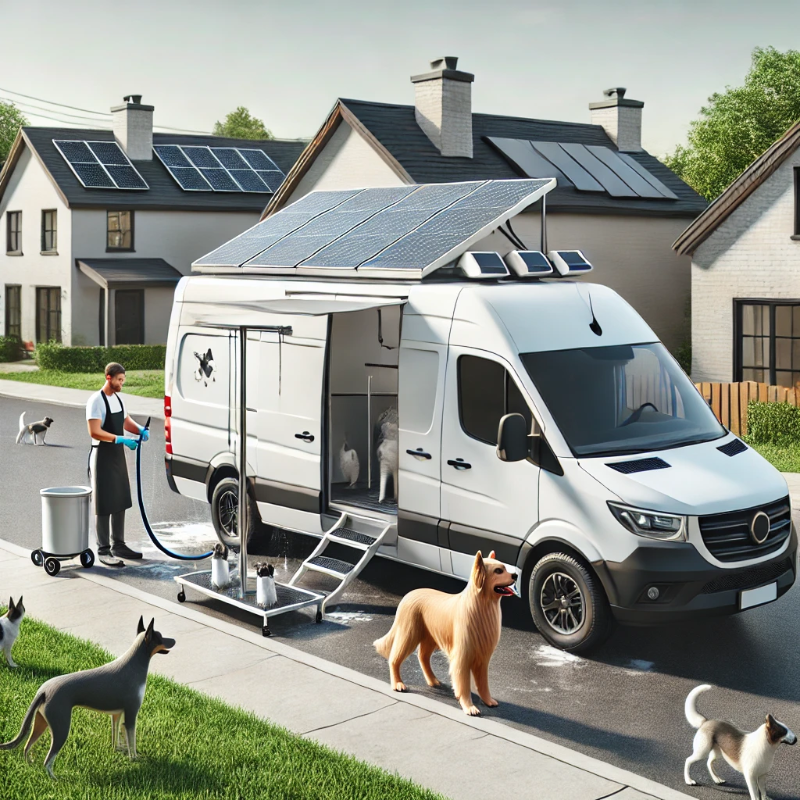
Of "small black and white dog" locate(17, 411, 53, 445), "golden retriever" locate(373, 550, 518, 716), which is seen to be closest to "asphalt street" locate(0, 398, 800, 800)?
"golden retriever" locate(373, 550, 518, 716)

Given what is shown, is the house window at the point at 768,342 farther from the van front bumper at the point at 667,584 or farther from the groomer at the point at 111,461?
the groomer at the point at 111,461

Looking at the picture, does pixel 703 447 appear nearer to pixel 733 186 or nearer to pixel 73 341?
pixel 733 186

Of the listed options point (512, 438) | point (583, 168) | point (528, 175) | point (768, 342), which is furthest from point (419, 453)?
point (583, 168)

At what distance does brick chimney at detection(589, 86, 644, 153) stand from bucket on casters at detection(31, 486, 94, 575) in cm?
2480

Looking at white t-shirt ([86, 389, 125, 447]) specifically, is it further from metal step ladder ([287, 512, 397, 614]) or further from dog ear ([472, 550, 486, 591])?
dog ear ([472, 550, 486, 591])

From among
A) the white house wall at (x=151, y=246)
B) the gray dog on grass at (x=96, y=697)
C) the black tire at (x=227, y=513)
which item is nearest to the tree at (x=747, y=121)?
the white house wall at (x=151, y=246)

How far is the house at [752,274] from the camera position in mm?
21328

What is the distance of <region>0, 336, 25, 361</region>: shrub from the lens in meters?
40.1

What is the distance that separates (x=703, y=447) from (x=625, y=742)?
287cm

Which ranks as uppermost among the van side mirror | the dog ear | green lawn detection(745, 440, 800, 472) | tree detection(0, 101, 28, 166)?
tree detection(0, 101, 28, 166)

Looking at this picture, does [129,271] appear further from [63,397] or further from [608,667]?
[608,667]

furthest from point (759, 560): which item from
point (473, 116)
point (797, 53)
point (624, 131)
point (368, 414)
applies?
point (797, 53)

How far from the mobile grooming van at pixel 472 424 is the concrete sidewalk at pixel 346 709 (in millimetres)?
1486

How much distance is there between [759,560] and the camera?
843 centimetres
